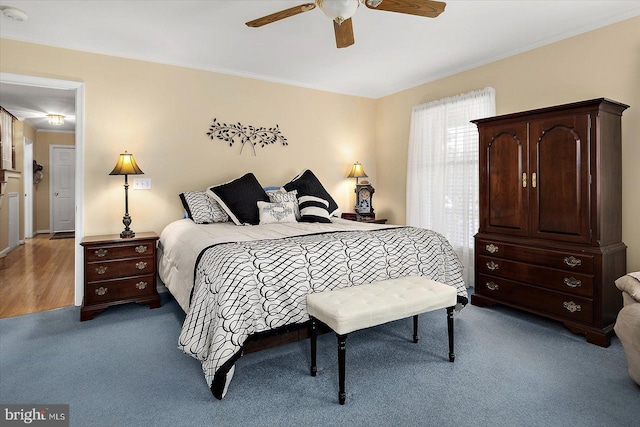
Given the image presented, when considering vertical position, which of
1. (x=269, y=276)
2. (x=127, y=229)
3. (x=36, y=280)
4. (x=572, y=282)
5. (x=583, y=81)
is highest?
(x=583, y=81)

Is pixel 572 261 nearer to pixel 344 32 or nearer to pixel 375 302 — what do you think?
pixel 375 302

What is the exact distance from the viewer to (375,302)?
204 centimetres

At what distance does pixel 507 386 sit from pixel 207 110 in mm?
3802

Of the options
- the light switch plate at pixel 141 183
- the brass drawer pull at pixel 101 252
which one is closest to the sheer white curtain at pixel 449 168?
the light switch plate at pixel 141 183

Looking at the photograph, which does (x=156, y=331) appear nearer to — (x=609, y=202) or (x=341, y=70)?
(x=341, y=70)

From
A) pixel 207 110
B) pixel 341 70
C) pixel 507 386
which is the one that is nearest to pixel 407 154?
pixel 341 70

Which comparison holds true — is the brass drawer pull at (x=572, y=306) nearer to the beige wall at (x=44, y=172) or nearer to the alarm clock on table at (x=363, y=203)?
the alarm clock on table at (x=363, y=203)

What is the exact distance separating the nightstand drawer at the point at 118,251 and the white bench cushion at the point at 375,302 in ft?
6.43

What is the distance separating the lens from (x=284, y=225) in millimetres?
3473

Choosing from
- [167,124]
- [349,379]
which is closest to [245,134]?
[167,124]

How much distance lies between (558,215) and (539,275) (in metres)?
0.51

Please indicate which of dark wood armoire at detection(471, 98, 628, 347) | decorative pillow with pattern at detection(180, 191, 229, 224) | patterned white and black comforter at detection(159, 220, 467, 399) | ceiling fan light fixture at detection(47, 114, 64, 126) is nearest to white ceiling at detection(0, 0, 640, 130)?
dark wood armoire at detection(471, 98, 628, 347)

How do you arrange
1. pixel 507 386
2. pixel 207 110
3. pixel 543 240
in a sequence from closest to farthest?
pixel 507 386
pixel 543 240
pixel 207 110

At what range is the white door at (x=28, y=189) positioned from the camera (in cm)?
742
